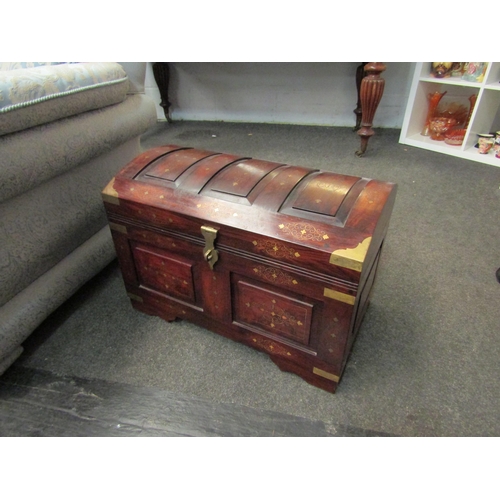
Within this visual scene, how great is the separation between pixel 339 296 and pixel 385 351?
13.8 inches

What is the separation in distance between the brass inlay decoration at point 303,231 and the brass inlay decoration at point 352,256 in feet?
0.14

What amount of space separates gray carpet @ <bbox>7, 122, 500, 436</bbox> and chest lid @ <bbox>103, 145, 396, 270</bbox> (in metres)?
0.37

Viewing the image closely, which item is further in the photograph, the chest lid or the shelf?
the shelf

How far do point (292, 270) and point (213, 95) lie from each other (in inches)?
90.5

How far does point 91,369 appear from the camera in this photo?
87 centimetres

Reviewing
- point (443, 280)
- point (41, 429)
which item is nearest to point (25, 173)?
point (41, 429)

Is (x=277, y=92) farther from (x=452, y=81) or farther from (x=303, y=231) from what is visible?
(x=303, y=231)

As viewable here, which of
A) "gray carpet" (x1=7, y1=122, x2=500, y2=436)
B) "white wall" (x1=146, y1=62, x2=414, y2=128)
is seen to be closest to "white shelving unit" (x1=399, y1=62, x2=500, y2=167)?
"white wall" (x1=146, y1=62, x2=414, y2=128)

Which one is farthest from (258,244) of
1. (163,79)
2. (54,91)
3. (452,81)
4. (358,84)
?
(163,79)

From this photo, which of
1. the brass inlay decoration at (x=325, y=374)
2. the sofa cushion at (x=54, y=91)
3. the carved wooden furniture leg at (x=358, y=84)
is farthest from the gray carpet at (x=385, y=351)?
the carved wooden furniture leg at (x=358, y=84)

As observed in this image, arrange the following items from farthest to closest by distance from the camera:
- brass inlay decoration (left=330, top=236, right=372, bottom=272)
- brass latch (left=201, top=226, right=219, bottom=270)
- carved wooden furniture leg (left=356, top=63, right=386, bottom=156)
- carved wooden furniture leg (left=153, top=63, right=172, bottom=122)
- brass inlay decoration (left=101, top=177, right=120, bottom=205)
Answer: carved wooden furniture leg (left=153, top=63, right=172, bottom=122), carved wooden furniture leg (left=356, top=63, right=386, bottom=156), brass inlay decoration (left=101, top=177, right=120, bottom=205), brass latch (left=201, top=226, right=219, bottom=270), brass inlay decoration (left=330, top=236, right=372, bottom=272)

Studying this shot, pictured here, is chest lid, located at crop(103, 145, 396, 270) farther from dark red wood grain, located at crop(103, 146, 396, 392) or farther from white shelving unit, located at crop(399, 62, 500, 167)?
white shelving unit, located at crop(399, 62, 500, 167)

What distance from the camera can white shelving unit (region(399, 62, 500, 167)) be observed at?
5.48 ft
